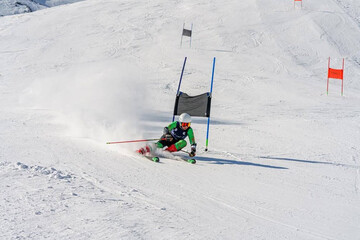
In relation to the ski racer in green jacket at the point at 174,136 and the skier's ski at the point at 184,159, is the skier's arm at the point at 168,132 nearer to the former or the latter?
the ski racer in green jacket at the point at 174,136

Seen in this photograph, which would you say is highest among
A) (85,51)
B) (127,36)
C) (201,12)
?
(201,12)

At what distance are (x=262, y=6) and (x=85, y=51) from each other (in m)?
17.1

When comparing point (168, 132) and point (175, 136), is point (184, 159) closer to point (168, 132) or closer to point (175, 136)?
point (175, 136)

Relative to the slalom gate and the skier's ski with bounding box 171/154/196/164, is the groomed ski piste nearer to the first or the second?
the skier's ski with bounding box 171/154/196/164

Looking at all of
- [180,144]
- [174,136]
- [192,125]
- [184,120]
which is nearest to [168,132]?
[174,136]

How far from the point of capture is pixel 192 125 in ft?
38.1

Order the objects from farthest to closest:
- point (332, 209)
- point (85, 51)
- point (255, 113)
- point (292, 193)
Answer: point (85, 51), point (255, 113), point (292, 193), point (332, 209)

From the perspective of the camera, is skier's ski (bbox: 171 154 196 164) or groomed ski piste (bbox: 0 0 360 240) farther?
skier's ski (bbox: 171 154 196 164)

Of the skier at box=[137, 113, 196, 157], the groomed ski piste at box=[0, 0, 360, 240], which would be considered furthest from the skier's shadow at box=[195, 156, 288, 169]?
the skier at box=[137, 113, 196, 157]

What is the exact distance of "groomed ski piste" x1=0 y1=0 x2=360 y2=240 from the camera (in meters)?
4.16

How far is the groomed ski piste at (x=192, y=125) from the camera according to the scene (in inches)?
164

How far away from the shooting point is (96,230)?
3551 mm

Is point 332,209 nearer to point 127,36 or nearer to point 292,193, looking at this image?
point 292,193

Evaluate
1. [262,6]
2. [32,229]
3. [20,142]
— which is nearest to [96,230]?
[32,229]
